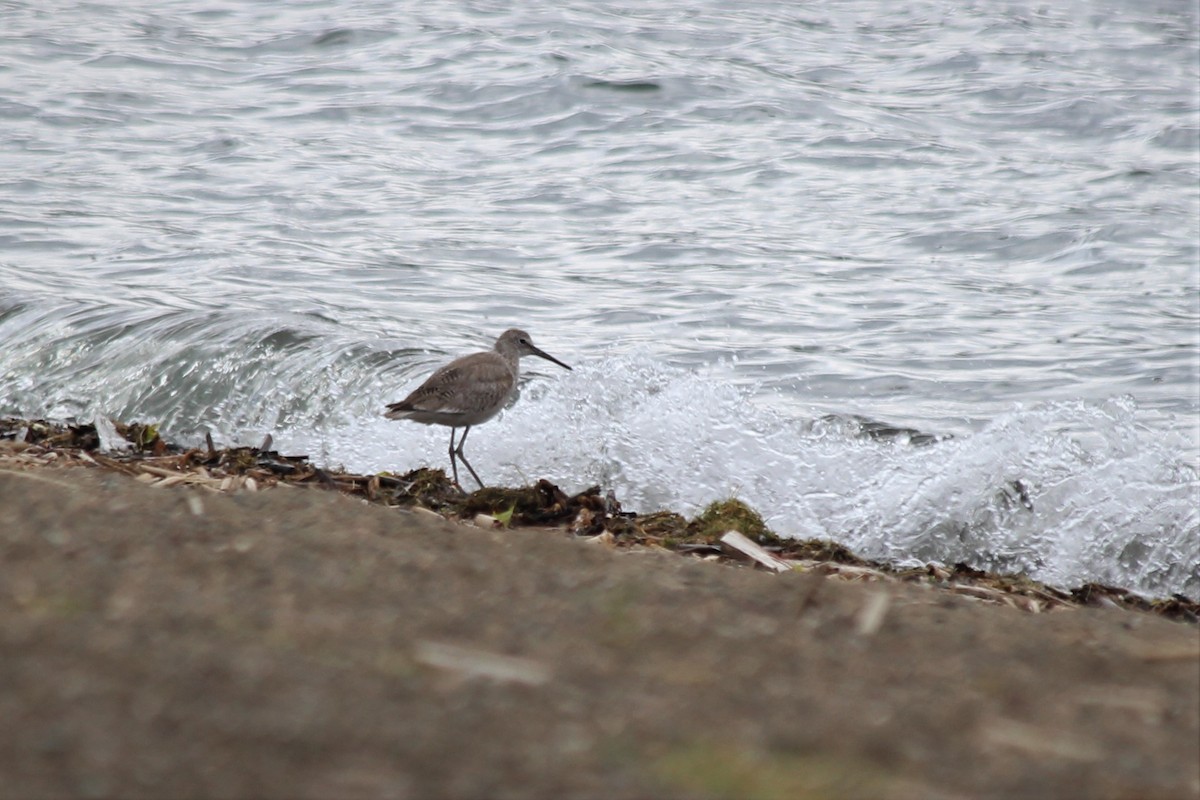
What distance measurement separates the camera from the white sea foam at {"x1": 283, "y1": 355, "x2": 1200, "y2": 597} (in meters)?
6.71

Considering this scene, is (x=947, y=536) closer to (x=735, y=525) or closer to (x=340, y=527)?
(x=735, y=525)

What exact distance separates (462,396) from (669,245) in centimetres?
534

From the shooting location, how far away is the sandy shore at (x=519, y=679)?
1.99m

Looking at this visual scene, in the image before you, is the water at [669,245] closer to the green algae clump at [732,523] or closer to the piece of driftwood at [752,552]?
the green algae clump at [732,523]

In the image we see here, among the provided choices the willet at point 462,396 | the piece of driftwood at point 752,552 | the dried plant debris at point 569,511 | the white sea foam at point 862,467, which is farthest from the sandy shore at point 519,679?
the willet at point 462,396

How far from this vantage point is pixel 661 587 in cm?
319

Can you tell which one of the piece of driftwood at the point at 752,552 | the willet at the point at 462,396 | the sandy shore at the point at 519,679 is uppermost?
the sandy shore at the point at 519,679

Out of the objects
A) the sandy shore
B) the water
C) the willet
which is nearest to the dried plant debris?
the willet

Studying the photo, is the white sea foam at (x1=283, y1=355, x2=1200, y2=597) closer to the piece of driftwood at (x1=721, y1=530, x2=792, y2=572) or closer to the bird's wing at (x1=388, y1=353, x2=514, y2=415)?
the bird's wing at (x1=388, y1=353, x2=514, y2=415)

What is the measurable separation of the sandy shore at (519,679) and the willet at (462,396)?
350 cm

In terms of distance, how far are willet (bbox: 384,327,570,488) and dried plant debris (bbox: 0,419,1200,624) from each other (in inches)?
18.0

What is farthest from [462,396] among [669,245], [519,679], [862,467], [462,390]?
[669,245]

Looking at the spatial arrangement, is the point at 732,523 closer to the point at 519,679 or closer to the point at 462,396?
the point at 462,396

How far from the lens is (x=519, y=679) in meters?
2.35
